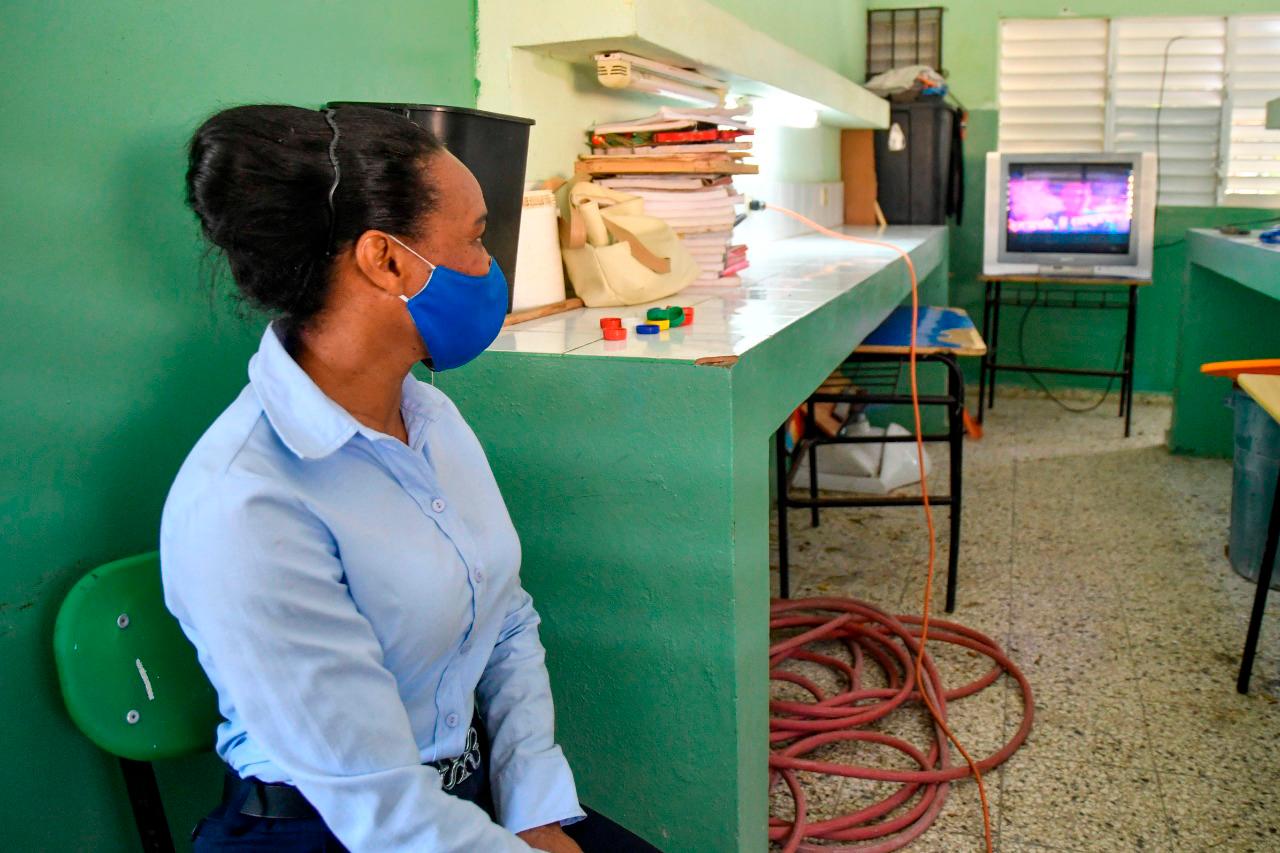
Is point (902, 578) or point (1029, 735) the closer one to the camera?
point (1029, 735)

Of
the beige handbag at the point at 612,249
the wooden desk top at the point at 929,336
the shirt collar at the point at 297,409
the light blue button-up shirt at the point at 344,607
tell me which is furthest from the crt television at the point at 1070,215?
the shirt collar at the point at 297,409

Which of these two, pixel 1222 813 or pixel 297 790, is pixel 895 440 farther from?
pixel 297 790

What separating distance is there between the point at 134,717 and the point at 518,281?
1096 millimetres

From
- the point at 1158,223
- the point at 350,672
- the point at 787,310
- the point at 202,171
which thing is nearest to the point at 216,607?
the point at 350,672

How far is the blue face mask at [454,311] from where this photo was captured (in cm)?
111

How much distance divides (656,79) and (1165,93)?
3.92m

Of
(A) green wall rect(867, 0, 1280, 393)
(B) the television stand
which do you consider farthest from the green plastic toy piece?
(A) green wall rect(867, 0, 1280, 393)

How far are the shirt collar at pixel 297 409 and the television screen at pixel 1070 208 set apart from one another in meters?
4.55

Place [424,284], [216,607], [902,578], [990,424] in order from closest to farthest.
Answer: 1. [216,607]
2. [424,284]
3. [902,578]
4. [990,424]

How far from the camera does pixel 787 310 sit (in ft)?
6.57

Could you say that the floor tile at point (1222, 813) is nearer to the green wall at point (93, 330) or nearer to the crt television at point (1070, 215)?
the green wall at point (93, 330)

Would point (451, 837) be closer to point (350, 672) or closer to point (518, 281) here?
point (350, 672)

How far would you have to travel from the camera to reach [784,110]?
3.59m

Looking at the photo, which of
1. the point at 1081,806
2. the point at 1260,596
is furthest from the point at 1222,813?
the point at 1260,596
